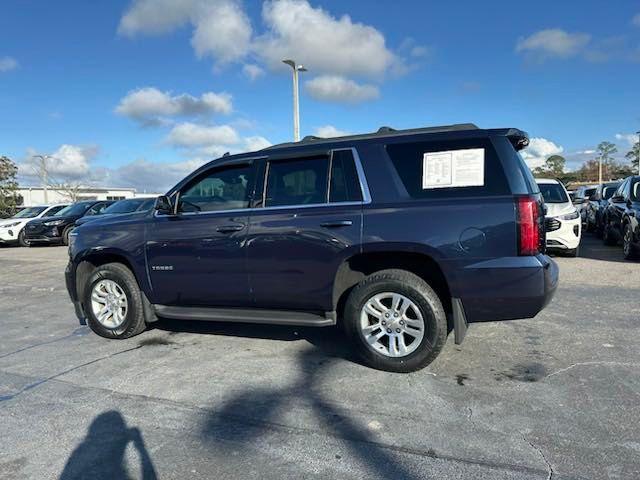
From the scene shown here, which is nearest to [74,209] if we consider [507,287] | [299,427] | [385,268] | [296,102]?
[296,102]

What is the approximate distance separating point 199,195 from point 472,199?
2.69 meters

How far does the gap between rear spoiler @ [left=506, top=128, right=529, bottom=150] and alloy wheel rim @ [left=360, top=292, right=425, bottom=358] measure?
158cm

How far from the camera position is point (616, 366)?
416 cm

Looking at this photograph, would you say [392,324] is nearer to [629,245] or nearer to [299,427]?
[299,427]

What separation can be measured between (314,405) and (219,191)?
2.37 metres

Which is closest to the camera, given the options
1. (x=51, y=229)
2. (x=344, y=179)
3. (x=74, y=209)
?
(x=344, y=179)

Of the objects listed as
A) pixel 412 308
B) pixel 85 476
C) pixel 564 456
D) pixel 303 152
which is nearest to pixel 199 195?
pixel 303 152

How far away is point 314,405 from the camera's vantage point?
3.59 m

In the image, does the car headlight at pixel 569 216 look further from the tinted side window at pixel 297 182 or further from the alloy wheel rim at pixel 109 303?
the alloy wheel rim at pixel 109 303

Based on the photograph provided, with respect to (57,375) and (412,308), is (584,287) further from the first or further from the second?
(57,375)

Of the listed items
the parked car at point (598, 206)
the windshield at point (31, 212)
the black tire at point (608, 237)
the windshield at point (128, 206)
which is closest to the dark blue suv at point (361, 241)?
the black tire at point (608, 237)

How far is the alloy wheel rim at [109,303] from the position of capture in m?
5.36

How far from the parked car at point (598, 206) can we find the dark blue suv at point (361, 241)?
10.5m

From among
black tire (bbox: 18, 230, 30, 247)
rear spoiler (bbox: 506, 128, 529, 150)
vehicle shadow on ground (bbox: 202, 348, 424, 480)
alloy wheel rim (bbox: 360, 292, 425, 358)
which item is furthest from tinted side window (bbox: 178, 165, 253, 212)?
black tire (bbox: 18, 230, 30, 247)
